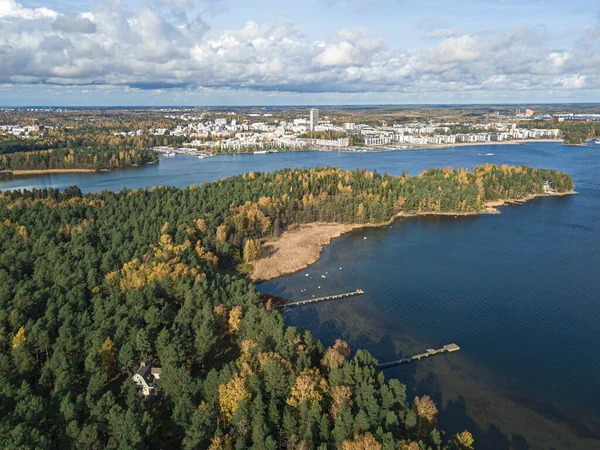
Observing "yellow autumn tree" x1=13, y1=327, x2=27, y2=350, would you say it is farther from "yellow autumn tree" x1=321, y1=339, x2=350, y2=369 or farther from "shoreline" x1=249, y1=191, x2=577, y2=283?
"shoreline" x1=249, y1=191, x2=577, y2=283

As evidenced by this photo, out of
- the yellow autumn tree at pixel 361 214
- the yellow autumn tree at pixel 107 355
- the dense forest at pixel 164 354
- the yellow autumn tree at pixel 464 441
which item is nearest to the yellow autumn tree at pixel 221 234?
the dense forest at pixel 164 354

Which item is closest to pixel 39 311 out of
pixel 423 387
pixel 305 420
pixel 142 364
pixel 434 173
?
pixel 142 364

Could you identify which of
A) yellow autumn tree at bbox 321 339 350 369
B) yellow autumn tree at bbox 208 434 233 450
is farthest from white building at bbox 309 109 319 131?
yellow autumn tree at bbox 208 434 233 450

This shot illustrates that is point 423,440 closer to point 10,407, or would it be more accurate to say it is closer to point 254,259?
point 10,407

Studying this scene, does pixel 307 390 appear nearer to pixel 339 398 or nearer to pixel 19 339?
pixel 339 398

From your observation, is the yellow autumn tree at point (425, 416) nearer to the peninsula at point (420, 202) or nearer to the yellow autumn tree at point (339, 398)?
the yellow autumn tree at point (339, 398)

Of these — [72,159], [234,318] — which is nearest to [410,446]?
[234,318]
